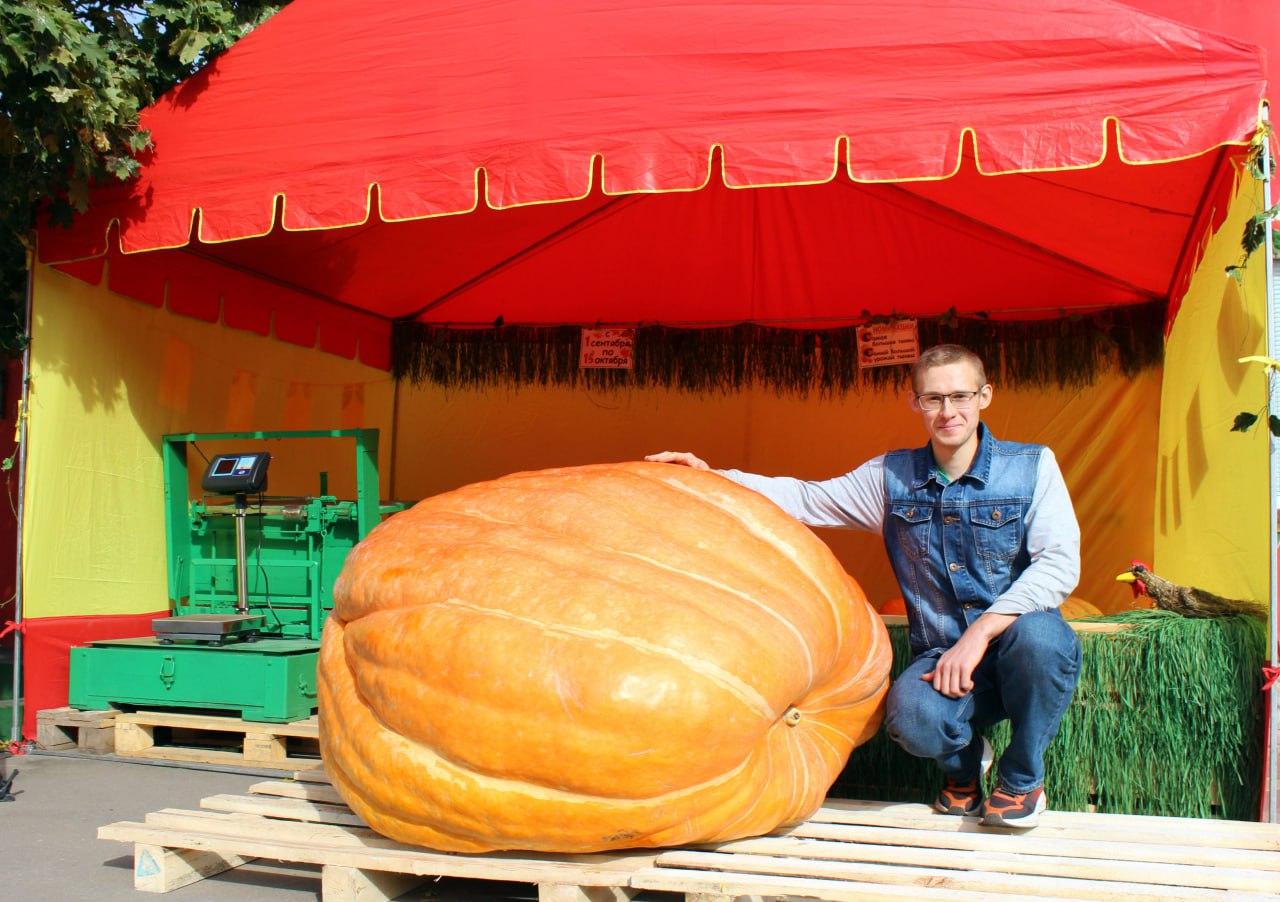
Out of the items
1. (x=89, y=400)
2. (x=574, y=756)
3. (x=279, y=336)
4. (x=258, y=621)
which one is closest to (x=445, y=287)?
(x=279, y=336)

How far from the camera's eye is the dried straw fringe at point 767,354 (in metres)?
6.01

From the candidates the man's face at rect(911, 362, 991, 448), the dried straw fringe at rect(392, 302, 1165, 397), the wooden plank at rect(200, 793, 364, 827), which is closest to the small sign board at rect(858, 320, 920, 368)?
the dried straw fringe at rect(392, 302, 1165, 397)

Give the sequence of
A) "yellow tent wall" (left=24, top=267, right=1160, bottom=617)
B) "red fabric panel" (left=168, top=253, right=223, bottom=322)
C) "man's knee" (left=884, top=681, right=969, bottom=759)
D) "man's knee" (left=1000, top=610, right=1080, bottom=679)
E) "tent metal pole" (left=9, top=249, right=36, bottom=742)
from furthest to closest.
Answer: "red fabric panel" (left=168, top=253, right=223, bottom=322) < "yellow tent wall" (left=24, top=267, right=1160, bottom=617) < "tent metal pole" (left=9, top=249, right=36, bottom=742) < "man's knee" (left=884, top=681, right=969, bottom=759) < "man's knee" (left=1000, top=610, right=1080, bottom=679)

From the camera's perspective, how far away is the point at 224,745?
4398mm

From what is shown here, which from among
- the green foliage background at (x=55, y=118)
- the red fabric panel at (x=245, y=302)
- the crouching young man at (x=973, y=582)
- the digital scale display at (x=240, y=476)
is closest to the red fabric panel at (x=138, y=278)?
the green foliage background at (x=55, y=118)

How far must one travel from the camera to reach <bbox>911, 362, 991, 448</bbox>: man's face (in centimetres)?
267

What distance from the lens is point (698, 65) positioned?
3408 mm

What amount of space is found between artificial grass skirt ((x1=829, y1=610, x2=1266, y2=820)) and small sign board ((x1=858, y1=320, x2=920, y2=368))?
3398 mm

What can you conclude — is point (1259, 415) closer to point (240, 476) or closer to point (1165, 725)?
point (1165, 725)

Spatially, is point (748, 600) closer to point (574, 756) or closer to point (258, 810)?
point (574, 756)

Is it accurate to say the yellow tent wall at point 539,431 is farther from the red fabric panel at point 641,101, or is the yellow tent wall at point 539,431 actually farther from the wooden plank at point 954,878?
the wooden plank at point 954,878

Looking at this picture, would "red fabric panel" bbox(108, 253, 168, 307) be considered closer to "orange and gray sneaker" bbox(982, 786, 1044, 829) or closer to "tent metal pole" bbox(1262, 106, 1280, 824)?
"orange and gray sneaker" bbox(982, 786, 1044, 829)

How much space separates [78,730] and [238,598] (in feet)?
2.51

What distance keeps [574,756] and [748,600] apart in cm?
52
